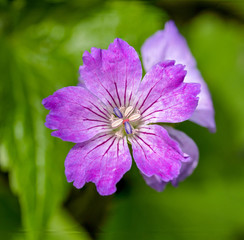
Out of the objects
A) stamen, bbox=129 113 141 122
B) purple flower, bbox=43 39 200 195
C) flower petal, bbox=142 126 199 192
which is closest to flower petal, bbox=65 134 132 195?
purple flower, bbox=43 39 200 195

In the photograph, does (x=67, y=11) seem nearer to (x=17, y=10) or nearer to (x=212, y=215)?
(x=17, y=10)

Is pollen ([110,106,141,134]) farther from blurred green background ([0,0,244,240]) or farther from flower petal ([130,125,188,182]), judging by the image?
blurred green background ([0,0,244,240])

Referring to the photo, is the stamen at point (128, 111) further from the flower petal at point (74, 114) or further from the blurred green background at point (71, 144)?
the blurred green background at point (71, 144)

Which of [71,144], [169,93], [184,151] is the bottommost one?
[71,144]

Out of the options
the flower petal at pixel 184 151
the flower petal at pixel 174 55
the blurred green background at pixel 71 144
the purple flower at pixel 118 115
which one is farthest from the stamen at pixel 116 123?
the blurred green background at pixel 71 144

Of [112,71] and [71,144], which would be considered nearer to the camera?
[112,71]

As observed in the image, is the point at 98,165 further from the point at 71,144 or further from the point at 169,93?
the point at 71,144

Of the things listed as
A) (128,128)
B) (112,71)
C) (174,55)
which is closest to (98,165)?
(128,128)
